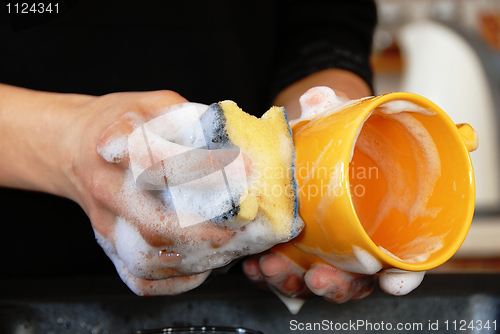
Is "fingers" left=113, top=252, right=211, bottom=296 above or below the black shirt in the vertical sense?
below

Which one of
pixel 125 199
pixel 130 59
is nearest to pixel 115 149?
pixel 125 199

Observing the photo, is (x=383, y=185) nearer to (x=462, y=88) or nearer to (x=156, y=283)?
(x=156, y=283)

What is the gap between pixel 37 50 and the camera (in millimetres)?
497

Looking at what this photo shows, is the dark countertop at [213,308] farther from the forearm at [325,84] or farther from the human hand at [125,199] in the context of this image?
the forearm at [325,84]

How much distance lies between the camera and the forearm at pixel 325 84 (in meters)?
0.54

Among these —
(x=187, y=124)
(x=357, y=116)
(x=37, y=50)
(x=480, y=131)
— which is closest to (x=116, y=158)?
(x=187, y=124)

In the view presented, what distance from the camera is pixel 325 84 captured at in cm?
55

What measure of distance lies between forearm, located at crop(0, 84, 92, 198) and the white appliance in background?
1288 millimetres

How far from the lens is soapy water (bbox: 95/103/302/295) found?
29 cm

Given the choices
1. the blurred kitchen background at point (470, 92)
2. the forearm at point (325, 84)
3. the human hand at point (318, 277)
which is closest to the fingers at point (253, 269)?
the human hand at point (318, 277)

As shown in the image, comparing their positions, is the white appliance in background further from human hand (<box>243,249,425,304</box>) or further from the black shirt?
human hand (<box>243,249,425,304</box>)

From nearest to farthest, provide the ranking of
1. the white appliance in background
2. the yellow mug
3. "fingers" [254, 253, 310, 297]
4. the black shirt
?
the yellow mug < "fingers" [254, 253, 310, 297] < the black shirt < the white appliance in background

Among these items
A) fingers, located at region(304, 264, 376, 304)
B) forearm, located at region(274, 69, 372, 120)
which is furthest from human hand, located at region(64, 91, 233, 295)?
forearm, located at region(274, 69, 372, 120)

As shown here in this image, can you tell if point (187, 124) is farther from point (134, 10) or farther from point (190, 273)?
point (134, 10)
